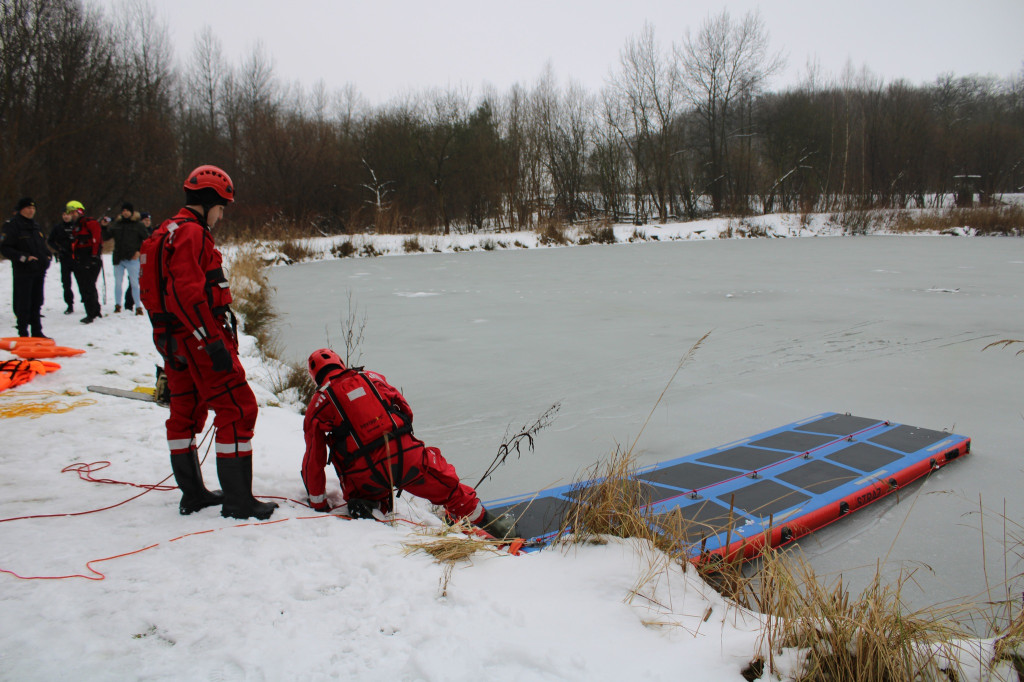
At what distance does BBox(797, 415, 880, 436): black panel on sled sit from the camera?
159 inches

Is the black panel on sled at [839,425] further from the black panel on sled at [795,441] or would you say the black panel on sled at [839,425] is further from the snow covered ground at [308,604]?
the snow covered ground at [308,604]

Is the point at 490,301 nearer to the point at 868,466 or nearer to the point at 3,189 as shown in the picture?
the point at 868,466

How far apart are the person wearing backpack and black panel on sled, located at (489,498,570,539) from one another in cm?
16

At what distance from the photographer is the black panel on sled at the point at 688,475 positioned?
3.32 metres

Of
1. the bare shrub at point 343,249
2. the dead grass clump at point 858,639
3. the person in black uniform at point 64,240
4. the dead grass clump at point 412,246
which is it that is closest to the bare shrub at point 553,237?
the dead grass clump at point 412,246

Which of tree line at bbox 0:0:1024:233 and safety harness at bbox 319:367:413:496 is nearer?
safety harness at bbox 319:367:413:496

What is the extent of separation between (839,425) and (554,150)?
28.7 meters

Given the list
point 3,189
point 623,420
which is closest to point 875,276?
point 623,420

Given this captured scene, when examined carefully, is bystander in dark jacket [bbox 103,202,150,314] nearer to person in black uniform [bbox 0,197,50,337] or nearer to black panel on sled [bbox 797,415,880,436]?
person in black uniform [bbox 0,197,50,337]

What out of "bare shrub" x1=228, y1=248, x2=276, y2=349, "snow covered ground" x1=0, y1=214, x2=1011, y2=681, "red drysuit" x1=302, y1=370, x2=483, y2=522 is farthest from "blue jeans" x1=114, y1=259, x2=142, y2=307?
"red drysuit" x1=302, y1=370, x2=483, y2=522

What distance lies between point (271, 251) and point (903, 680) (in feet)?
59.6

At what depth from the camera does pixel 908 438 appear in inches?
151

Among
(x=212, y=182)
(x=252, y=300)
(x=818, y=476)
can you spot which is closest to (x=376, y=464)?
(x=212, y=182)

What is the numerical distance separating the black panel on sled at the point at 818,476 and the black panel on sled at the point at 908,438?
1.70 ft
